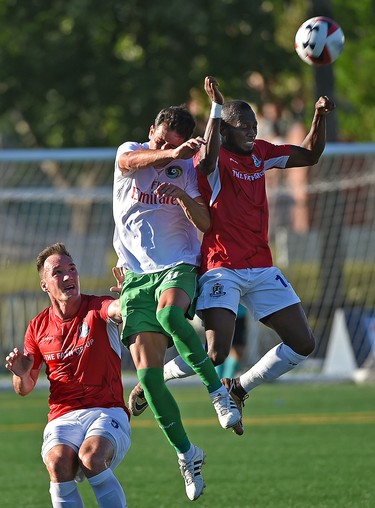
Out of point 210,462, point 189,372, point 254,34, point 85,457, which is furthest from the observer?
point 254,34

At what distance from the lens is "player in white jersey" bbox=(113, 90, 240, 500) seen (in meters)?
8.51

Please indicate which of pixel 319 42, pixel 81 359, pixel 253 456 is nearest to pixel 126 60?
pixel 253 456

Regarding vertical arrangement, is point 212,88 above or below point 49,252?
above

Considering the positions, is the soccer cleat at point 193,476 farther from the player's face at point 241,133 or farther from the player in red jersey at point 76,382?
the player's face at point 241,133

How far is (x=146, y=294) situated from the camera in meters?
8.71

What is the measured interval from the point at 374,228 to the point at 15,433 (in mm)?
8772

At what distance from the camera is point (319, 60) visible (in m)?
9.47

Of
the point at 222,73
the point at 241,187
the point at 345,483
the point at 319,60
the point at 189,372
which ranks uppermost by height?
the point at 222,73

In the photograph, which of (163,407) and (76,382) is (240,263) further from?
(76,382)

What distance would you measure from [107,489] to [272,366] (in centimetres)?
200

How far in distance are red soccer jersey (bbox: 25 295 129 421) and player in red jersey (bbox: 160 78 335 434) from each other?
3.22 feet

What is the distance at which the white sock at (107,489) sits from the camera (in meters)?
7.80

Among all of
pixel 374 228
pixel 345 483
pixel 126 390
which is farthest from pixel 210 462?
pixel 374 228

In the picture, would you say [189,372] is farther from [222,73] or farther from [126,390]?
[222,73]
